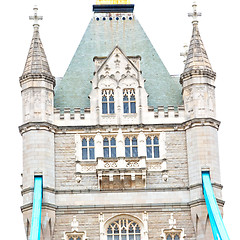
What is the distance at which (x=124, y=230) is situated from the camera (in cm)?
5112

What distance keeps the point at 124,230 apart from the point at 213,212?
173 inches

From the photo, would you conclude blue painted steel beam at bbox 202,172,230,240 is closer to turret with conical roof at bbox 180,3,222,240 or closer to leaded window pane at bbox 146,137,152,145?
turret with conical roof at bbox 180,3,222,240

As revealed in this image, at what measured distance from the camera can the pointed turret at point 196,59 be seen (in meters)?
53.2

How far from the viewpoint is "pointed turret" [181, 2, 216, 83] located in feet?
175

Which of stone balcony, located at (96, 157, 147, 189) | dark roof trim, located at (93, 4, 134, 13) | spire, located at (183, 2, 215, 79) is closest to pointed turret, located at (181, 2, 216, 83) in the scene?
spire, located at (183, 2, 215, 79)

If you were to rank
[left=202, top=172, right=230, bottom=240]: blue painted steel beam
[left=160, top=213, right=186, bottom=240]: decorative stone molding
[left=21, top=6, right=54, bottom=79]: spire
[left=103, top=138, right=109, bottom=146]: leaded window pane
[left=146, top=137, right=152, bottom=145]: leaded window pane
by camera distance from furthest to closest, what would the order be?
[left=21, top=6, right=54, bottom=79]: spire → [left=146, top=137, right=152, bottom=145]: leaded window pane → [left=103, top=138, right=109, bottom=146]: leaded window pane → [left=160, top=213, right=186, bottom=240]: decorative stone molding → [left=202, top=172, right=230, bottom=240]: blue painted steel beam

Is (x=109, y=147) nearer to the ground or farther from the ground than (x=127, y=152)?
farther from the ground

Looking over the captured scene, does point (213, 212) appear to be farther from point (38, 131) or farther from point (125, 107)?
point (38, 131)

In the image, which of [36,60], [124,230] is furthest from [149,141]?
[36,60]

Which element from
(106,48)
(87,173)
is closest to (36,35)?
(106,48)

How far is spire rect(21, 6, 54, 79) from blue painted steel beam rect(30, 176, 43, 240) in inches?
205

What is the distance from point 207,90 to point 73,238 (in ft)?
30.1

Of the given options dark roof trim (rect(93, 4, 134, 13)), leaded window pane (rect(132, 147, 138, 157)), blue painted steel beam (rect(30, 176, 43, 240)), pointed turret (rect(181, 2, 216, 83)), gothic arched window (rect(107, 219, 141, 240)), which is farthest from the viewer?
dark roof trim (rect(93, 4, 134, 13))

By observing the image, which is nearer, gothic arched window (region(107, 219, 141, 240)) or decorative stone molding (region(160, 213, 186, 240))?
decorative stone molding (region(160, 213, 186, 240))
